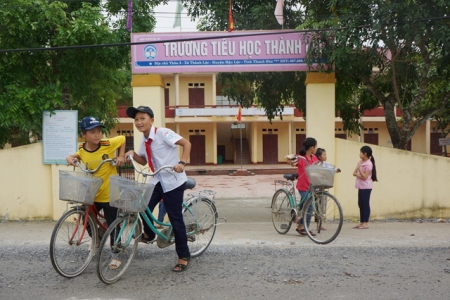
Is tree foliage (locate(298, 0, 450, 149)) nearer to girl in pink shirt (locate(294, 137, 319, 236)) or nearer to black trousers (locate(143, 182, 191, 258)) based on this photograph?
girl in pink shirt (locate(294, 137, 319, 236))

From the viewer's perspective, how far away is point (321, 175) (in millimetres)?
6027

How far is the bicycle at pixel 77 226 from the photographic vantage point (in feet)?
14.4

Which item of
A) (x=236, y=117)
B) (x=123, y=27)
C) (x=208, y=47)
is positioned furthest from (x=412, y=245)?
(x=236, y=117)

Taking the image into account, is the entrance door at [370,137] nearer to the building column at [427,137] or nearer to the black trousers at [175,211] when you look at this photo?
the building column at [427,137]

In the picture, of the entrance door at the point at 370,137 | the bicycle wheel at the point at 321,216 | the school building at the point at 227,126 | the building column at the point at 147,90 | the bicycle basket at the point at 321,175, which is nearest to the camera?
the bicycle basket at the point at 321,175

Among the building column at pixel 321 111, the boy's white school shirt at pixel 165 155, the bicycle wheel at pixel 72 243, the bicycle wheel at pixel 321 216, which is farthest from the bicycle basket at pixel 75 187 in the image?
the building column at pixel 321 111

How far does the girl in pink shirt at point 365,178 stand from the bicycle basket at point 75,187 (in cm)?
452

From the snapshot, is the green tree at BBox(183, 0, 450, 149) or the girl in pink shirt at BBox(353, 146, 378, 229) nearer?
the girl in pink shirt at BBox(353, 146, 378, 229)

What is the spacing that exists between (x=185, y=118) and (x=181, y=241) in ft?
89.6

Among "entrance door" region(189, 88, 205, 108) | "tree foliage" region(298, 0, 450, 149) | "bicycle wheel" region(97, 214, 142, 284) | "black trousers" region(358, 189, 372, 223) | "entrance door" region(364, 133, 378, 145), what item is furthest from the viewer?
"entrance door" region(364, 133, 378, 145)

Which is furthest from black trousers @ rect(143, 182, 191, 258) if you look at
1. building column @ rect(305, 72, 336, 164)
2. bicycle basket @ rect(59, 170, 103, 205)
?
building column @ rect(305, 72, 336, 164)

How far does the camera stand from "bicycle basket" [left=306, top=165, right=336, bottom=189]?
19.7ft

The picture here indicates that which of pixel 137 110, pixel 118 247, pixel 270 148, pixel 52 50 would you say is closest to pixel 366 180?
pixel 137 110

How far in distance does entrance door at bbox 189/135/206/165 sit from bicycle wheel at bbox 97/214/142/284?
95.2 feet
